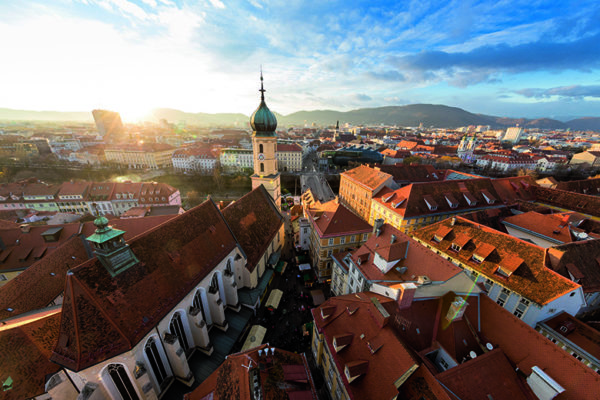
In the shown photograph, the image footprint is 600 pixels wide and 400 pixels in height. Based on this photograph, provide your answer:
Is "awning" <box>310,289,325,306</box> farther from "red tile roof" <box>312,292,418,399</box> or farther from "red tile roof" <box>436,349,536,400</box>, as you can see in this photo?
"red tile roof" <box>436,349,536,400</box>

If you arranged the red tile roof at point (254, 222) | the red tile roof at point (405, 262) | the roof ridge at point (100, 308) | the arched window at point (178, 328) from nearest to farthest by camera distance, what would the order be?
the roof ridge at point (100, 308) → the arched window at point (178, 328) → the red tile roof at point (405, 262) → the red tile roof at point (254, 222)

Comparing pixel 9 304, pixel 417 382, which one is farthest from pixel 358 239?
pixel 9 304

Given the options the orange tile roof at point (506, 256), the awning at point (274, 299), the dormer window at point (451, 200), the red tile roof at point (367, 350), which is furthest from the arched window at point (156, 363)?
the dormer window at point (451, 200)

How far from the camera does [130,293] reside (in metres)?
13.5

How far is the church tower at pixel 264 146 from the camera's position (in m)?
28.0

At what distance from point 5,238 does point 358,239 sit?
43942 millimetres

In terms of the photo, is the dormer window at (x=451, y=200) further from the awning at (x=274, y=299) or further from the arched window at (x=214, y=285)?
the arched window at (x=214, y=285)

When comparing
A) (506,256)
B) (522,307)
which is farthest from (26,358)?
(506,256)

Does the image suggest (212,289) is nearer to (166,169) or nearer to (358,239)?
(358,239)

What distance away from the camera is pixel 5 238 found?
2588cm

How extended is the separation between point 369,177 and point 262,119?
28.2 meters

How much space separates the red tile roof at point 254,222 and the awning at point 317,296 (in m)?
8.51

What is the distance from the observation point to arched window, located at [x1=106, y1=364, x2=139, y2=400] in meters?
12.5

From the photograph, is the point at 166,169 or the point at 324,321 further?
the point at 166,169
